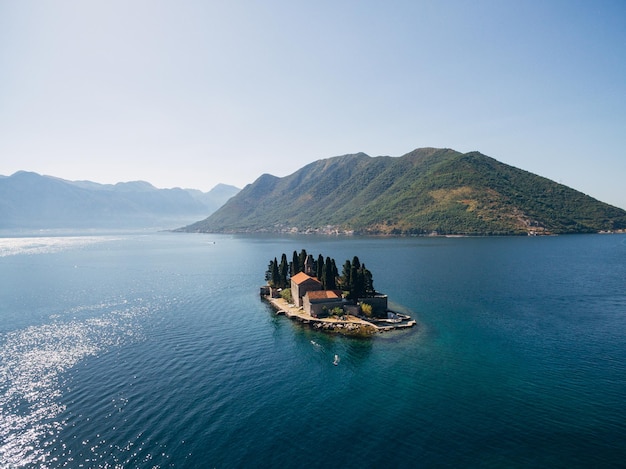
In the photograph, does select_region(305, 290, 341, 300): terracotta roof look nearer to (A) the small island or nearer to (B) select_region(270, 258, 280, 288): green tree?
(A) the small island

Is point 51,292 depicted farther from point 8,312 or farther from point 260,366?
point 260,366

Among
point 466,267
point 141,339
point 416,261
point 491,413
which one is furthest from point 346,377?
point 416,261

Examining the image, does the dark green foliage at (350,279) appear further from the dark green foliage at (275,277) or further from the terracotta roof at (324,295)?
the dark green foliage at (275,277)

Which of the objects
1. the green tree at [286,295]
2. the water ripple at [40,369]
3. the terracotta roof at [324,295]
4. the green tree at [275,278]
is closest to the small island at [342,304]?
the terracotta roof at [324,295]

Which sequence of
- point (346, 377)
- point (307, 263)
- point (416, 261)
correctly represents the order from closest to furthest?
point (346, 377) < point (307, 263) < point (416, 261)

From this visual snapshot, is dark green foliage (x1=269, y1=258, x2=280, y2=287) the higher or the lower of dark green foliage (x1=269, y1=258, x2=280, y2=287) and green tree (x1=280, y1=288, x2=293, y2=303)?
the higher

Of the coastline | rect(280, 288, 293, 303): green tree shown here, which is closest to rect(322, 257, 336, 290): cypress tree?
the coastline
